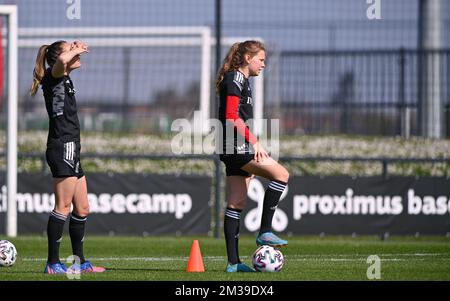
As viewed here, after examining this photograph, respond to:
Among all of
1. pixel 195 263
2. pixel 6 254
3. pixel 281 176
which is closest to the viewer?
pixel 281 176

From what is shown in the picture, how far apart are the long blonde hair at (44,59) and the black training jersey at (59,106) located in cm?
5

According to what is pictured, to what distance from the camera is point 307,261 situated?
10.9 metres

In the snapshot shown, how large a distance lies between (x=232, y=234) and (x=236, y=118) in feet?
3.67

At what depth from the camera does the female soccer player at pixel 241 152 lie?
369 inches

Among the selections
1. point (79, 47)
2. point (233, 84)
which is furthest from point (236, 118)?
point (79, 47)

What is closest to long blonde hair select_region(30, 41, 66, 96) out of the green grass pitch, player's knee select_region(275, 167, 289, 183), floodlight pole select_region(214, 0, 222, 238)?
the green grass pitch

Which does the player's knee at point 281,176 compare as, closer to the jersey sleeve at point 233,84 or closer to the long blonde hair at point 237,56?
the jersey sleeve at point 233,84

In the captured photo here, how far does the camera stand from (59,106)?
9320mm

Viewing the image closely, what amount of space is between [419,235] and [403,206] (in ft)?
1.71

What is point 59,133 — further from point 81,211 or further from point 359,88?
point 359,88

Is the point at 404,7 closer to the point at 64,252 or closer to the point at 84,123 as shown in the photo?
the point at 64,252

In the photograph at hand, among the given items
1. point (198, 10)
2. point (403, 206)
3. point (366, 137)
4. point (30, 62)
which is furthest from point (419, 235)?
Answer: point (30, 62)

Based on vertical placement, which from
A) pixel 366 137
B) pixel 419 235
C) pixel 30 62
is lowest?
pixel 419 235

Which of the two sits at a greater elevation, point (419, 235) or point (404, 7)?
point (404, 7)
